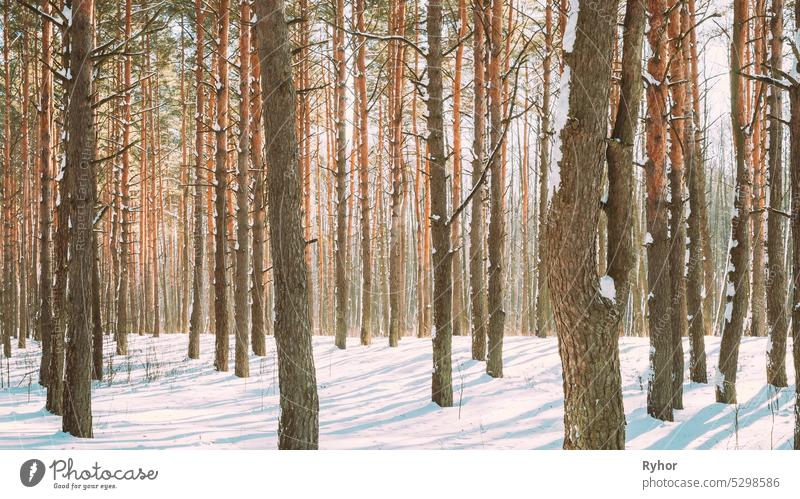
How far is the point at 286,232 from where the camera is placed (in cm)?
470

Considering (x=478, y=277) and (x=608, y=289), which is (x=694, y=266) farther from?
(x=608, y=289)

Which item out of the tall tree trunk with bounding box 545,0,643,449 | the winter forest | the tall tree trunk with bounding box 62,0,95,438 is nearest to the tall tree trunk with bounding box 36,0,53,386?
the winter forest

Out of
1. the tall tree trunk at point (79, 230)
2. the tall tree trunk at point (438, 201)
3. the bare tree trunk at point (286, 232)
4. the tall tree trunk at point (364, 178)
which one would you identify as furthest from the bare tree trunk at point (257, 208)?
the bare tree trunk at point (286, 232)

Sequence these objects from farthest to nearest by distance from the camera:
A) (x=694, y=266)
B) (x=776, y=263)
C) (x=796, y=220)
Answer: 1. (x=694, y=266)
2. (x=776, y=263)
3. (x=796, y=220)

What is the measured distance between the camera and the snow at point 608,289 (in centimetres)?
398

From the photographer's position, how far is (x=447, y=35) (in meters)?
14.6

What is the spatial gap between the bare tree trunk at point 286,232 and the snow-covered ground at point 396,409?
39.2 inches

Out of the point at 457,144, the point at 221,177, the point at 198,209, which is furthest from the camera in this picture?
the point at 457,144

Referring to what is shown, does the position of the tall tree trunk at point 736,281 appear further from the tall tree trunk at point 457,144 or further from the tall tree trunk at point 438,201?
the tall tree trunk at point 457,144

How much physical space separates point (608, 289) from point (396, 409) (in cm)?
422

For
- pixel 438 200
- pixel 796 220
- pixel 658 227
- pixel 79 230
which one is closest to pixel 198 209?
pixel 79 230

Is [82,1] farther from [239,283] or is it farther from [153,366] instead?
[153,366]
